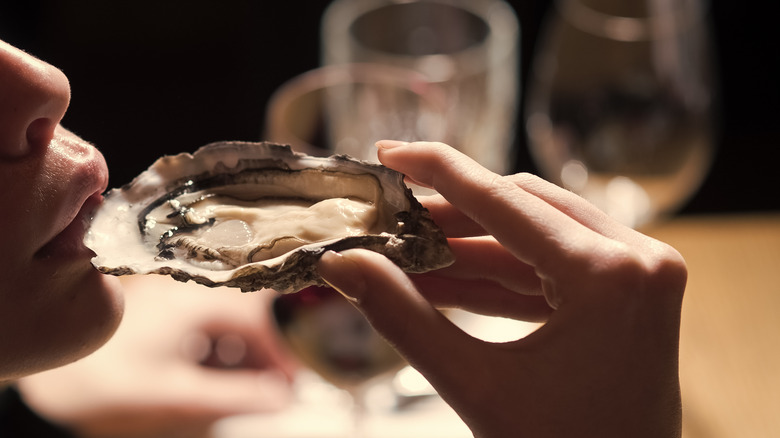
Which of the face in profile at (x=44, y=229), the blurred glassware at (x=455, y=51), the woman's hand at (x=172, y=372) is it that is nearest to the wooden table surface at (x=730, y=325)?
the blurred glassware at (x=455, y=51)

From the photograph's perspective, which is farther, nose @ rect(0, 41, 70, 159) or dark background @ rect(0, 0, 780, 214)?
dark background @ rect(0, 0, 780, 214)

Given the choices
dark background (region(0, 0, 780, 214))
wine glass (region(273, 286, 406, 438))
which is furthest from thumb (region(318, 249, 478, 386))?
dark background (region(0, 0, 780, 214))

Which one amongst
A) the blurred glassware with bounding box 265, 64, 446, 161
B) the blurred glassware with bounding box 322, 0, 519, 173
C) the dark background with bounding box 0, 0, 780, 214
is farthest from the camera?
the dark background with bounding box 0, 0, 780, 214

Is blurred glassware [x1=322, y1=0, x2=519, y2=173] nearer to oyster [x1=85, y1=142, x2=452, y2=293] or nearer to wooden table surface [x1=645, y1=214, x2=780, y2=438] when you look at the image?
wooden table surface [x1=645, y1=214, x2=780, y2=438]

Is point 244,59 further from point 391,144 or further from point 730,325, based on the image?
point 391,144

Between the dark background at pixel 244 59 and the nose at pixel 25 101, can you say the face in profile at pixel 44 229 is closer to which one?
the nose at pixel 25 101

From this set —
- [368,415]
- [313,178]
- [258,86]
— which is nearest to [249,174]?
[313,178]

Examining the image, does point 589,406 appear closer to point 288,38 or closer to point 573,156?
point 573,156
